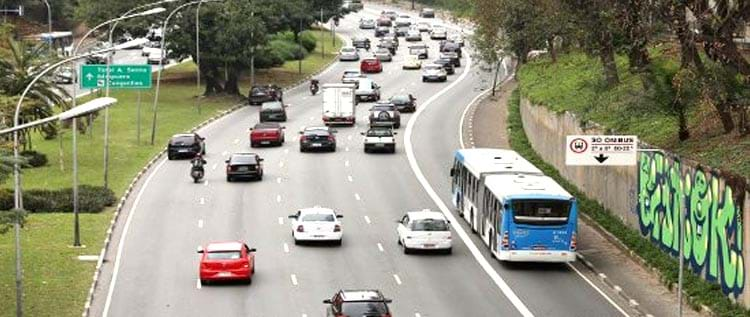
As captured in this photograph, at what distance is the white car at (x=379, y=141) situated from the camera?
73688 millimetres

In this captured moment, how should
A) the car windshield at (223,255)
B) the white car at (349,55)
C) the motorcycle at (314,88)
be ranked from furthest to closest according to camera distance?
the white car at (349,55) → the motorcycle at (314,88) → the car windshield at (223,255)

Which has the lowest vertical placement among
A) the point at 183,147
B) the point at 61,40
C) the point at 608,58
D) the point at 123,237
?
the point at 123,237

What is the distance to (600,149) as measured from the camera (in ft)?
137

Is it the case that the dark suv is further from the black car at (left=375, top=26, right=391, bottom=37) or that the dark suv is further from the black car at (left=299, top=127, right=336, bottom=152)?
the black car at (left=375, top=26, right=391, bottom=37)

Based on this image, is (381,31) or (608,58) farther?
(381,31)

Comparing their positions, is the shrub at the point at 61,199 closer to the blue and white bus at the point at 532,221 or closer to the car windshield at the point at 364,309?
the blue and white bus at the point at 532,221

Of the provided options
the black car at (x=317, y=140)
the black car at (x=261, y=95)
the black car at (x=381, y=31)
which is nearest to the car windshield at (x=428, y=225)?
the black car at (x=317, y=140)

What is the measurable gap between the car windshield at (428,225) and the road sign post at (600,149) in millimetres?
7023

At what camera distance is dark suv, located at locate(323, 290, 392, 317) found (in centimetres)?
3381

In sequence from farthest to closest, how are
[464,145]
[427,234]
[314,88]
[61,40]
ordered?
[61,40], [314,88], [464,145], [427,234]

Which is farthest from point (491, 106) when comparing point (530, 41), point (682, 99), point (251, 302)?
point (251, 302)

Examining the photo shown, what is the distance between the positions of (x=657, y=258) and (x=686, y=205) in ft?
8.00

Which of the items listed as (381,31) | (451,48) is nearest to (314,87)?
(451,48)

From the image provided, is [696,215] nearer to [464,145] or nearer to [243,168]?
[243,168]
